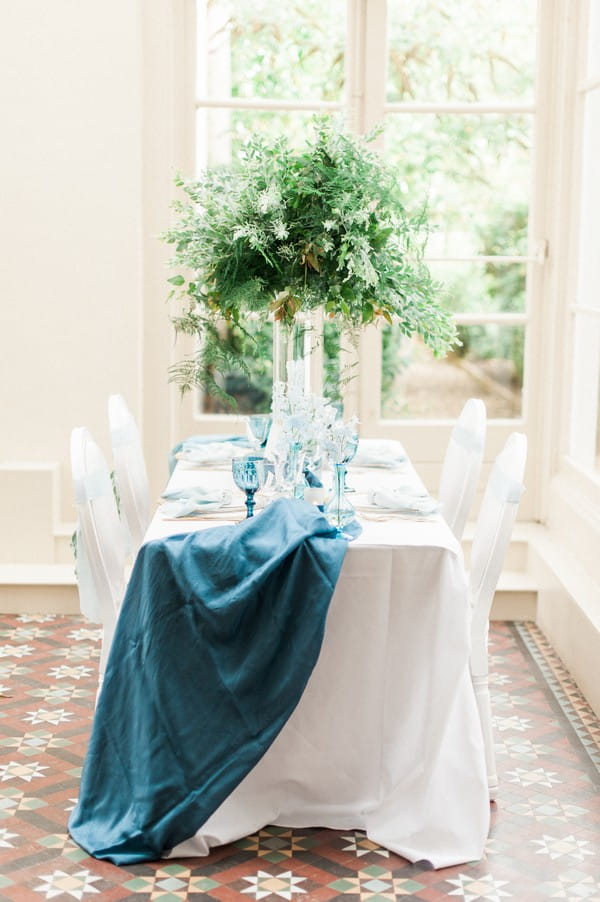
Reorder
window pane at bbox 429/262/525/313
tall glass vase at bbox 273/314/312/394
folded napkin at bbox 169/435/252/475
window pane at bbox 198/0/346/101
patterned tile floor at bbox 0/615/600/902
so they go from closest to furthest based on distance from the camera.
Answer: patterned tile floor at bbox 0/615/600/902 < tall glass vase at bbox 273/314/312/394 < folded napkin at bbox 169/435/252/475 < window pane at bbox 198/0/346/101 < window pane at bbox 429/262/525/313

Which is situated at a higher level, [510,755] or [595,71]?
[595,71]

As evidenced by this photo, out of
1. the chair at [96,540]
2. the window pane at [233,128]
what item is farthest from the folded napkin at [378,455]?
the window pane at [233,128]

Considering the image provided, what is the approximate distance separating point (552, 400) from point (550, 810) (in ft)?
7.59

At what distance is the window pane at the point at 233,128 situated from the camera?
5.10 metres

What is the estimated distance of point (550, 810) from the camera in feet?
10.3

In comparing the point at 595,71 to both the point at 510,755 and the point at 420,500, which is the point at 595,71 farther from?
the point at 510,755

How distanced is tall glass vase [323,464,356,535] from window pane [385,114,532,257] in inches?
93.7

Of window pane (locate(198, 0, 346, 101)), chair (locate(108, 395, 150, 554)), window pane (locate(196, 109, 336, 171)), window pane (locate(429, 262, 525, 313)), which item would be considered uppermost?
window pane (locate(198, 0, 346, 101))

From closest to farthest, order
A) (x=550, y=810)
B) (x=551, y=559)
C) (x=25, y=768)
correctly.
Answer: (x=550, y=810), (x=25, y=768), (x=551, y=559)

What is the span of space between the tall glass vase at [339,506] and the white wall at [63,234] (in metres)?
2.12

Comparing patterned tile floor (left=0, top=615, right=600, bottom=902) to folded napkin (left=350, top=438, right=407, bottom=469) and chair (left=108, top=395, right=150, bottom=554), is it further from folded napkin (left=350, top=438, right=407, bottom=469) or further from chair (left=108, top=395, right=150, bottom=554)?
folded napkin (left=350, top=438, right=407, bottom=469)

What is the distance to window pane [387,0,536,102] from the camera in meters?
5.09

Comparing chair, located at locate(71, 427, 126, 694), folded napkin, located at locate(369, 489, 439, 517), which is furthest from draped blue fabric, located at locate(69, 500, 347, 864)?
folded napkin, located at locate(369, 489, 439, 517)

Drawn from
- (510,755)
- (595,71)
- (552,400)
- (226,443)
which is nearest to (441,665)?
(510,755)
